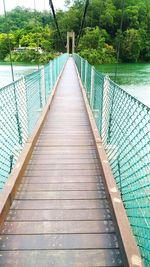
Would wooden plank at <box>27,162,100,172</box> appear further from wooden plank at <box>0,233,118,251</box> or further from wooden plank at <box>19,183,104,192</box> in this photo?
wooden plank at <box>0,233,118,251</box>

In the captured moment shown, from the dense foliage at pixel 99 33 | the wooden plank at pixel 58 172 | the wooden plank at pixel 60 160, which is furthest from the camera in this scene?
the dense foliage at pixel 99 33

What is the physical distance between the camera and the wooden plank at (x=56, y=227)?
145 cm

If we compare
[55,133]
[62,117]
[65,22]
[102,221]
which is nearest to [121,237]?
[102,221]

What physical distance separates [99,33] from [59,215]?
33.3 meters

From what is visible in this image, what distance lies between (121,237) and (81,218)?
0.34 meters

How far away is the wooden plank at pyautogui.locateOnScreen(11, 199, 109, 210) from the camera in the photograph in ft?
5.46

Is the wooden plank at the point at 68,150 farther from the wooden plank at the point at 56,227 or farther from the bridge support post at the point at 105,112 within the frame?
the wooden plank at the point at 56,227

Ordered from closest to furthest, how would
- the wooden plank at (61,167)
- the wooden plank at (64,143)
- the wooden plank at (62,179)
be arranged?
1. the wooden plank at (62,179)
2. the wooden plank at (61,167)
3. the wooden plank at (64,143)

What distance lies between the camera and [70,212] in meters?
1.62

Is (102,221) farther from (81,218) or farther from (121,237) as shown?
(121,237)

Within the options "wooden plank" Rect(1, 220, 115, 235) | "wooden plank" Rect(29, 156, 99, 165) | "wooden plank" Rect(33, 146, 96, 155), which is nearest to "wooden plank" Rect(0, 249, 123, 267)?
"wooden plank" Rect(1, 220, 115, 235)

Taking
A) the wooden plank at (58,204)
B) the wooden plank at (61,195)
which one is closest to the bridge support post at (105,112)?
the wooden plank at (61,195)

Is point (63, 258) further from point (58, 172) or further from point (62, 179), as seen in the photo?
point (58, 172)

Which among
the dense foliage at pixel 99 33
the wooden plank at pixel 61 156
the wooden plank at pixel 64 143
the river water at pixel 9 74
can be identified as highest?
the dense foliage at pixel 99 33
